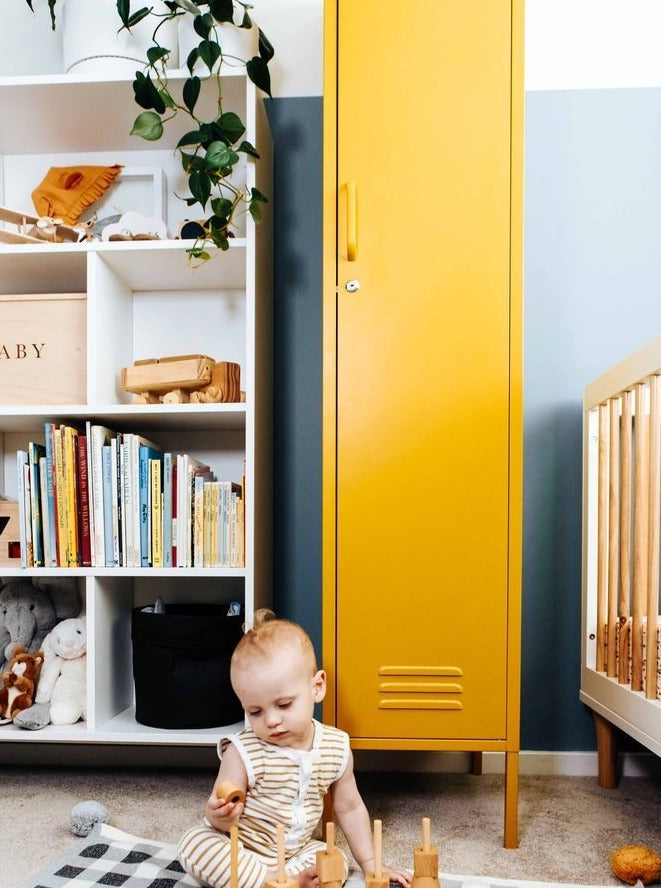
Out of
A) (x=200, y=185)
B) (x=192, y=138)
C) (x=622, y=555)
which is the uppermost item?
(x=192, y=138)

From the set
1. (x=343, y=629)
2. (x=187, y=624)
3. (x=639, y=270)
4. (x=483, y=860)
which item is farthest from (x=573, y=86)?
(x=483, y=860)

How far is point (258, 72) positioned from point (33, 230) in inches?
23.8

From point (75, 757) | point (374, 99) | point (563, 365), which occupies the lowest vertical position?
point (75, 757)

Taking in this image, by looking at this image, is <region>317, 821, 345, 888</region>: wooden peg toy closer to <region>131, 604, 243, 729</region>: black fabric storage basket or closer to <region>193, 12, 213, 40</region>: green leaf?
<region>131, 604, 243, 729</region>: black fabric storage basket

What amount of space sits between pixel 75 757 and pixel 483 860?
1013 millimetres

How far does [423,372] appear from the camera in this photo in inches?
60.3

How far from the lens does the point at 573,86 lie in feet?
6.56

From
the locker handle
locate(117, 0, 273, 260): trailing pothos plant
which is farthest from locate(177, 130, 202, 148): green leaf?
the locker handle

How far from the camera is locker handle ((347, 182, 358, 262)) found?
5.00 feet

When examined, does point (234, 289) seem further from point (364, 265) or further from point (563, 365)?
point (563, 365)

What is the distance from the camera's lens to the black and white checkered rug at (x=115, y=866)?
1249 millimetres

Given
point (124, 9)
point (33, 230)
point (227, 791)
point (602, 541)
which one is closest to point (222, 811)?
point (227, 791)

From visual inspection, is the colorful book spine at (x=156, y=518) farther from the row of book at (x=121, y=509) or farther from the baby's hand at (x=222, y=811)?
the baby's hand at (x=222, y=811)

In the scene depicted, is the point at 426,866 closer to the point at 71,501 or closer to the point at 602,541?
the point at 602,541
